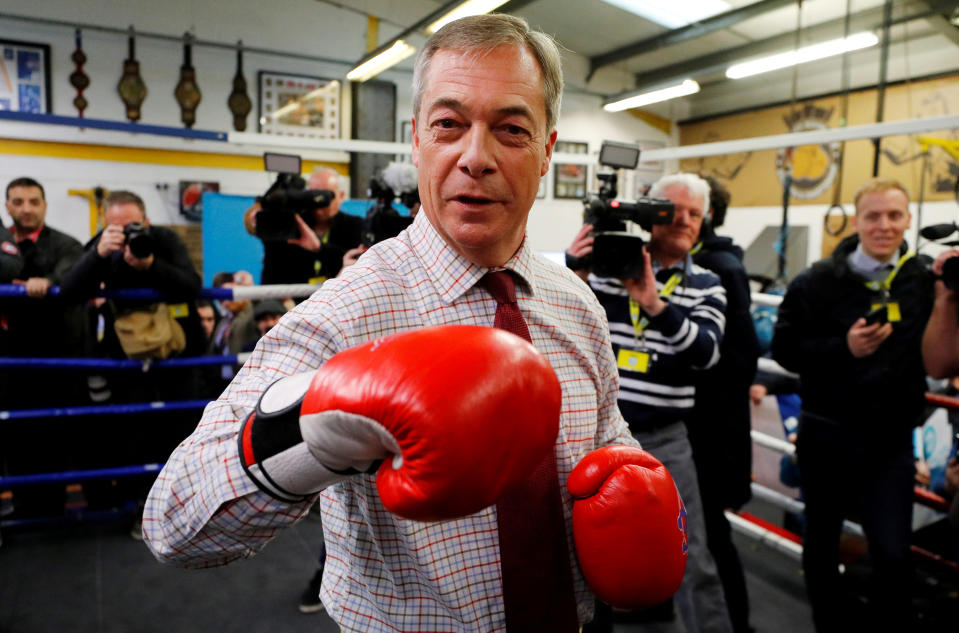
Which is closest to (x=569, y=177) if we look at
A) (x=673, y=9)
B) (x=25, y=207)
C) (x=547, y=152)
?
(x=673, y=9)

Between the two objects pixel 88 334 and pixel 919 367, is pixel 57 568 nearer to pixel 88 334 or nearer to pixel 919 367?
pixel 88 334

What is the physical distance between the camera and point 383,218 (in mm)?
2568

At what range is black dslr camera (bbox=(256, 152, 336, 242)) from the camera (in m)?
2.54

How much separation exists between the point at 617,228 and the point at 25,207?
2.81 m

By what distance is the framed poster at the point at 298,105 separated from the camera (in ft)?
25.1

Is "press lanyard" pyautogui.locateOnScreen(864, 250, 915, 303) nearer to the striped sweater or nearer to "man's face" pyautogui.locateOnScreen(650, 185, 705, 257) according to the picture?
the striped sweater

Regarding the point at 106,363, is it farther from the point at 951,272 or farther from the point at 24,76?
the point at 24,76

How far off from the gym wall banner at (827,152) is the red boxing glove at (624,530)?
21.4ft

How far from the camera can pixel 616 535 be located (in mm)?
868

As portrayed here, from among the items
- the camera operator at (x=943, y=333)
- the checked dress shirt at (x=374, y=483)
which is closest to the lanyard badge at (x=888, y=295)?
the camera operator at (x=943, y=333)

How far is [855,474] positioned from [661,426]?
2.33 ft

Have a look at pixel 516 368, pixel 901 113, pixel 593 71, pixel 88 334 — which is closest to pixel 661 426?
pixel 516 368

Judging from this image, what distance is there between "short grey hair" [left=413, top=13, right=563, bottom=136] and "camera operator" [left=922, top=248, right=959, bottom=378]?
1647 millimetres

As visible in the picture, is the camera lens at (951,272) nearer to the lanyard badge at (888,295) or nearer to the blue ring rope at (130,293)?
the lanyard badge at (888,295)
